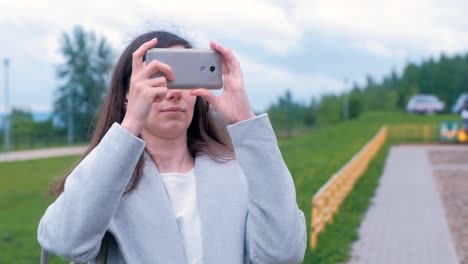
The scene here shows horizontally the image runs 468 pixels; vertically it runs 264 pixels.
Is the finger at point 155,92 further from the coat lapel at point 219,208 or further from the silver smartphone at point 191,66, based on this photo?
the coat lapel at point 219,208

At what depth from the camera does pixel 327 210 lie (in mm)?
10711

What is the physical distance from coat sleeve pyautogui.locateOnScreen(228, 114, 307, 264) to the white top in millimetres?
145

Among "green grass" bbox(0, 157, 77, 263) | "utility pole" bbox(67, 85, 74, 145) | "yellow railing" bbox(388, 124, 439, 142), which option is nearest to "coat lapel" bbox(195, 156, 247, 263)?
"green grass" bbox(0, 157, 77, 263)

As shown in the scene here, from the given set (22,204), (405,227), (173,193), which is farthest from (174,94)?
(22,204)

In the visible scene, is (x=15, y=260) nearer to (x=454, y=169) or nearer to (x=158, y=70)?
(x=158, y=70)

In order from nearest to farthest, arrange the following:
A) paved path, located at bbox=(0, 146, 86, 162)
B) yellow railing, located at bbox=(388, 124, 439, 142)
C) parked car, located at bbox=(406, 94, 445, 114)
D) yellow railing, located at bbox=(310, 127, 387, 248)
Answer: yellow railing, located at bbox=(310, 127, 387, 248) → paved path, located at bbox=(0, 146, 86, 162) → yellow railing, located at bbox=(388, 124, 439, 142) → parked car, located at bbox=(406, 94, 445, 114)

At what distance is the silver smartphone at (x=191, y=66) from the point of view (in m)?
2.10

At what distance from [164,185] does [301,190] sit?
1339cm

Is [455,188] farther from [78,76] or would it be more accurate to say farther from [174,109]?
[78,76]

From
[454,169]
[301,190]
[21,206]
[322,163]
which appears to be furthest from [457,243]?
[454,169]

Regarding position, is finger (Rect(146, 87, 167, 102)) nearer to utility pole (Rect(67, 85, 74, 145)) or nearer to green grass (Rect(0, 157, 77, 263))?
green grass (Rect(0, 157, 77, 263))

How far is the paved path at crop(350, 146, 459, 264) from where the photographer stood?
9.43 metres

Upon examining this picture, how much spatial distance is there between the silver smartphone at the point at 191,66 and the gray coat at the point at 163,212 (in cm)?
14

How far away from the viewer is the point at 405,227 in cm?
1205
